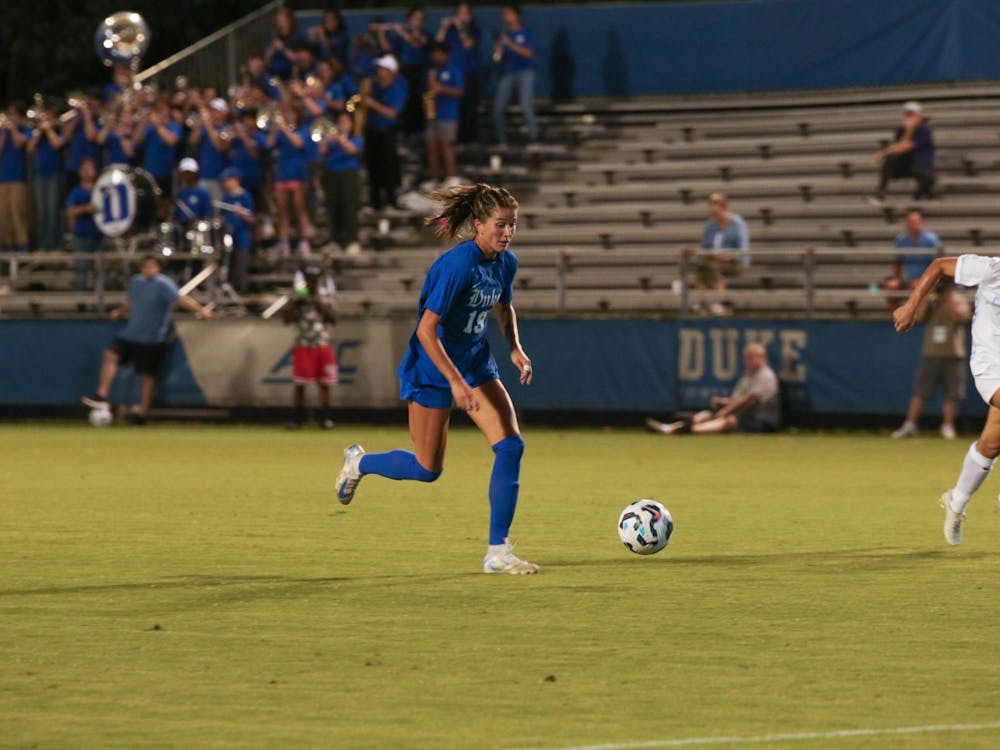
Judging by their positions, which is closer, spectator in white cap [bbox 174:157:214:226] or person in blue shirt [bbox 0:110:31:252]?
spectator in white cap [bbox 174:157:214:226]

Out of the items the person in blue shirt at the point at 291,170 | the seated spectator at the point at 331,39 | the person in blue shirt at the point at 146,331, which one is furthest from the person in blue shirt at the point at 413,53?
the person in blue shirt at the point at 146,331

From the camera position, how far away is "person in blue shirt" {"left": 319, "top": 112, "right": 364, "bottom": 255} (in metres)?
28.0

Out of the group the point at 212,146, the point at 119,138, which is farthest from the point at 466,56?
the point at 119,138

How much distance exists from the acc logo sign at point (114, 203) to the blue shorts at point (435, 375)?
17351mm

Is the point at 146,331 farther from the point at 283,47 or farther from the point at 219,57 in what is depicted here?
the point at 219,57

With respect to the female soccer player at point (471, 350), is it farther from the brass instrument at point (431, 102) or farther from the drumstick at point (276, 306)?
the brass instrument at point (431, 102)

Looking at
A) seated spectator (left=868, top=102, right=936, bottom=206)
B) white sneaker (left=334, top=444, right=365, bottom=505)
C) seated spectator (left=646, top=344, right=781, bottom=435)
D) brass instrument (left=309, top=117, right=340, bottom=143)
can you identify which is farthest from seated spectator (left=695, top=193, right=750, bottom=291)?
white sneaker (left=334, top=444, right=365, bottom=505)

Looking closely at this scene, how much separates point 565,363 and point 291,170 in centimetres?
584

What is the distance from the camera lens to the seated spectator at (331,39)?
102 feet

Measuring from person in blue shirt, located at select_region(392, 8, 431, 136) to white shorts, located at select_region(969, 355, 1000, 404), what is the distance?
1955 cm

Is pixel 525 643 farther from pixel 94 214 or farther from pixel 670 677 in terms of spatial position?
pixel 94 214

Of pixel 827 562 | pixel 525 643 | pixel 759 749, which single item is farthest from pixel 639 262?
pixel 759 749

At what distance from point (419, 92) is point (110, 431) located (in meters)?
8.61

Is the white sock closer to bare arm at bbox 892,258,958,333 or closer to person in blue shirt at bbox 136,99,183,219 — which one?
bare arm at bbox 892,258,958,333
